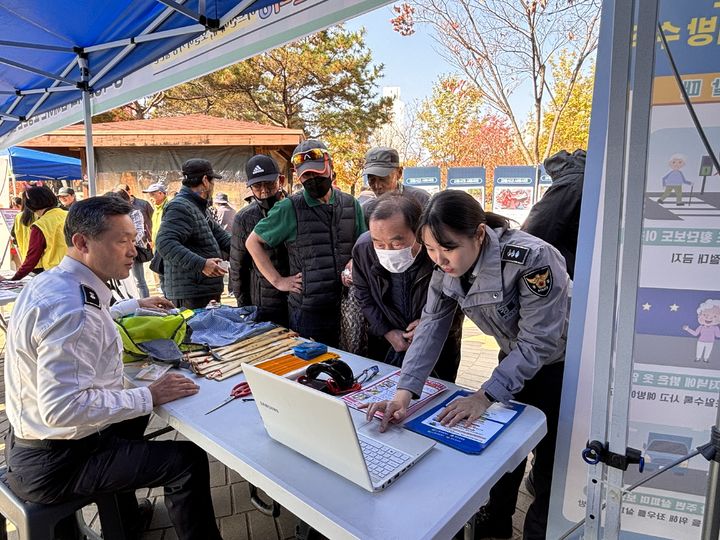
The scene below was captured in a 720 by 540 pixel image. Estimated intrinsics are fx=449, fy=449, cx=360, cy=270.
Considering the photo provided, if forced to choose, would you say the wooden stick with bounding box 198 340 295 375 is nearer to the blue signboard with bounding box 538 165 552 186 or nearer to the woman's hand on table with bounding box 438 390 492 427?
the woman's hand on table with bounding box 438 390 492 427

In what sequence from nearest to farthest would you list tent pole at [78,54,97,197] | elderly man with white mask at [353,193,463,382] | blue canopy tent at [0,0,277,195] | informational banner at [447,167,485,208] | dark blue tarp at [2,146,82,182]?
elderly man with white mask at [353,193,463,382], blue canopy tent at [0,0,277,195], tent pole at [78,54,97,197], dark blue tarp at [2,146,82,182], informational banner at [447,167,485,208]

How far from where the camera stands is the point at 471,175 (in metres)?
9.03

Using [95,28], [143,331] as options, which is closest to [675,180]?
[143,331]

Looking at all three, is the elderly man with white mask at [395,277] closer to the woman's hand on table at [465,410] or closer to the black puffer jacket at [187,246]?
the woman's hand on table at [465,410]

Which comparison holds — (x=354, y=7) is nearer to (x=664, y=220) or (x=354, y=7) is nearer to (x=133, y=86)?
(x=664, y=220)

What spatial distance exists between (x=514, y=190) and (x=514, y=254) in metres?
7.91

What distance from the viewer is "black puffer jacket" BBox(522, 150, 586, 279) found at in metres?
2.12

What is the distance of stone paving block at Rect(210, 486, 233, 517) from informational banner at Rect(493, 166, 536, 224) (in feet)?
24.4

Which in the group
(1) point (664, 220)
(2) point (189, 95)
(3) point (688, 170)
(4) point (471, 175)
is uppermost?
(2) point (189, 95)

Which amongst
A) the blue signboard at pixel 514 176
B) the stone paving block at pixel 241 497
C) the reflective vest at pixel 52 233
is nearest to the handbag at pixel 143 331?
the stone paving block at pixel 241 497

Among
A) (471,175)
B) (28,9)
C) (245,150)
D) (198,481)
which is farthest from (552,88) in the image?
(198,481)

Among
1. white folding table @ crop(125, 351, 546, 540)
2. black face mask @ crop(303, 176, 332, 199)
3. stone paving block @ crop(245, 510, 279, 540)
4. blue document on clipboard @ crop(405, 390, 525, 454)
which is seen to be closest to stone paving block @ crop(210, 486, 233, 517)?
stone paving block @ crop(245, 510, 279, 540)

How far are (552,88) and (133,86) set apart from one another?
9993 millimetres

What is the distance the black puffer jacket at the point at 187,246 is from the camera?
2801mm
